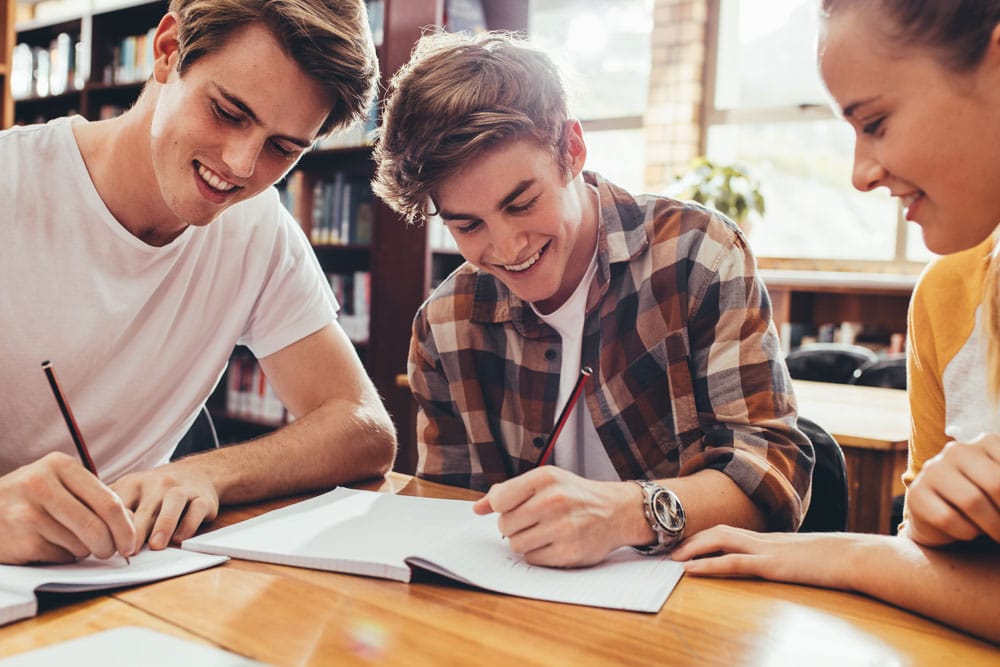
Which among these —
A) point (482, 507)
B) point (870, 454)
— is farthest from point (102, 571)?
point (870, 454)

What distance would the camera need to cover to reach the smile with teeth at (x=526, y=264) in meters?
1.28

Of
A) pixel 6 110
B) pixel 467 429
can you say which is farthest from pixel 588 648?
pixel 6 110

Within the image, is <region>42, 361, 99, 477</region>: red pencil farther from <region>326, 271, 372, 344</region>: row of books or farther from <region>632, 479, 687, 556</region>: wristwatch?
<region>326, 271, 372, 344</region>: row of books

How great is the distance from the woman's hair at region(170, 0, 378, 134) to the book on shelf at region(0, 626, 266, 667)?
0.87 metres

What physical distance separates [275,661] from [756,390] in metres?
0.78

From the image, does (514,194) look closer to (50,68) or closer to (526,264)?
(526,264)

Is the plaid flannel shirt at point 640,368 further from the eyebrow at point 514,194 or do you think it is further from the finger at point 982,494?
the finger at point 982,494

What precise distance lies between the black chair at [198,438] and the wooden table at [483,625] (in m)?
0.76

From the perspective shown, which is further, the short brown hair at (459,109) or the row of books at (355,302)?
the row of books at (355,302)

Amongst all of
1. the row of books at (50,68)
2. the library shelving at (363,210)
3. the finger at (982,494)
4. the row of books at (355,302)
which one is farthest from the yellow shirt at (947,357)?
the row of books at (50,68)

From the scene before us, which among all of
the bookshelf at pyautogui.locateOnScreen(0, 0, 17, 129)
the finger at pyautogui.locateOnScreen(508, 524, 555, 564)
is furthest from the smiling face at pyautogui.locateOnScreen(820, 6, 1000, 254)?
the bookshelf at pyautogui.locateOnScreen(0, 0, 17, 129)

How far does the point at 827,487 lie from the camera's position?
4.20ft

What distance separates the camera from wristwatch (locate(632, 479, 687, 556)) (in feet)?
3.12

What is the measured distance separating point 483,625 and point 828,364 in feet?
8.88
